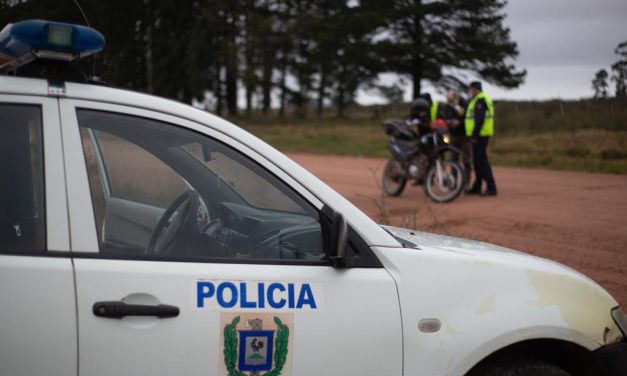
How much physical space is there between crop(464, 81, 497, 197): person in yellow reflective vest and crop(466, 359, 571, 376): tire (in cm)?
968

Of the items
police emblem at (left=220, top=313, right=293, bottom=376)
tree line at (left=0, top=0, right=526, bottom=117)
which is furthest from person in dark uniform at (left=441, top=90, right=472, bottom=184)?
tree line at (left=0, top=0, right=526, bottom=117)

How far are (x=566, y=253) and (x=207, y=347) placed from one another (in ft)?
19.4

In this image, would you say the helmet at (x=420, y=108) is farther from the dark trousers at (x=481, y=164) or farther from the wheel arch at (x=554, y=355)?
the wheel arch at (x=554, y=355)

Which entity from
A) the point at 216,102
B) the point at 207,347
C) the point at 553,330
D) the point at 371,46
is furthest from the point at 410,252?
the point at 216,102

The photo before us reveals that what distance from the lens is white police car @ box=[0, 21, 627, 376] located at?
2.37 meters

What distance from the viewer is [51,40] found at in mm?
2443

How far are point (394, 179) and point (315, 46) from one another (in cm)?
3881

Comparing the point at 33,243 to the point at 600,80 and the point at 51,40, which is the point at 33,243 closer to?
the point at 51,40

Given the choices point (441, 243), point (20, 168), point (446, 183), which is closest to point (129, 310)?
point (20, 168)

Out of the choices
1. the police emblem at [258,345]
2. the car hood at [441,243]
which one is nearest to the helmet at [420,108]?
the car hood at [441,243]

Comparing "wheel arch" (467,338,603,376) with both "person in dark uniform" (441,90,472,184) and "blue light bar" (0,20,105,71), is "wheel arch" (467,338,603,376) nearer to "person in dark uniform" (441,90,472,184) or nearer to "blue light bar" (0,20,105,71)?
"blue light bar" (0,20,105,71)

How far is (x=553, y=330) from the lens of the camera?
2.78m

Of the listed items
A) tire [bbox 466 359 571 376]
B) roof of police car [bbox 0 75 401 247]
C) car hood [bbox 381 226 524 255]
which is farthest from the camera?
car hood [bbox 381 226 524 255]

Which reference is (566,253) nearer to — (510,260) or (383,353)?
(510,260)
